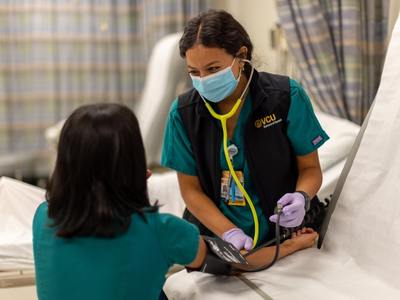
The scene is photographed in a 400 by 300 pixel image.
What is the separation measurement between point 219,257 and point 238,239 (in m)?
0.19

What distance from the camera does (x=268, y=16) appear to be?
3.58 meters

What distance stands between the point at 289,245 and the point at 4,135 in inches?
128

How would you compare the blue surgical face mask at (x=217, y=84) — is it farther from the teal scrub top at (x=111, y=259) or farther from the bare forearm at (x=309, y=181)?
the teal scrub top at (x=111, y=259)

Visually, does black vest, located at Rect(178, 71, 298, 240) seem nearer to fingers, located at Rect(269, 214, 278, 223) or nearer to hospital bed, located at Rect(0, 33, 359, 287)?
fingers, located at Rect(269, 214, 278, 223)

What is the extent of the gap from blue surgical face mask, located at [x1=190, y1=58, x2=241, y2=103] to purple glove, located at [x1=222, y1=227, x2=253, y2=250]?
14.4 inches

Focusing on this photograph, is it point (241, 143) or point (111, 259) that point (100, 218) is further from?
point (241, 143)

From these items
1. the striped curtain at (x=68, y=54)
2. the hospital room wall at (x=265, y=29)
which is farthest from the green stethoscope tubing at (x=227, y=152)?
the striped curtain at (x=68, y=54)

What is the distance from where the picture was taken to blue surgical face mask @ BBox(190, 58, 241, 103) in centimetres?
A: 163

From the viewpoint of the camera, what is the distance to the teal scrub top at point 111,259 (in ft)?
4.13

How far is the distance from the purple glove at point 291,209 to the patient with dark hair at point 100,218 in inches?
15.7

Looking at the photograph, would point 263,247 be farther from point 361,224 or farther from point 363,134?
point 363,134

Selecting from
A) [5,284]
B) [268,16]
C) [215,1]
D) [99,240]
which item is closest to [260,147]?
[99,240]

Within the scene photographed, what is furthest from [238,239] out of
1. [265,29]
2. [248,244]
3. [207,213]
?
[265,29]

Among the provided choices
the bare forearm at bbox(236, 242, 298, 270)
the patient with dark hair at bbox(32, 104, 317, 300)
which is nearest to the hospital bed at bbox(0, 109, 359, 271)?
the bare forearm at bbox(236, 242, 298, 270)
